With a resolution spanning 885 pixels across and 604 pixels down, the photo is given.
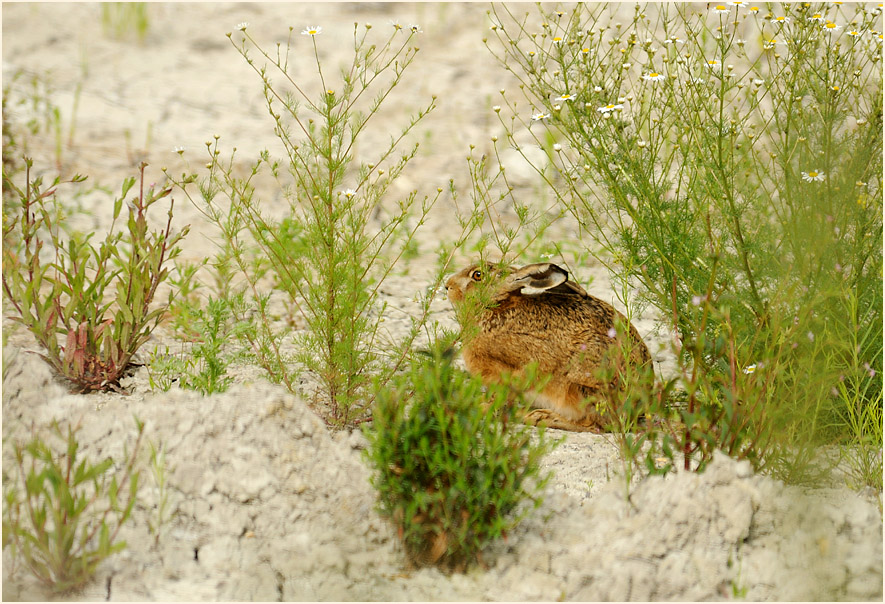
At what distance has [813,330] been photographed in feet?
12.5

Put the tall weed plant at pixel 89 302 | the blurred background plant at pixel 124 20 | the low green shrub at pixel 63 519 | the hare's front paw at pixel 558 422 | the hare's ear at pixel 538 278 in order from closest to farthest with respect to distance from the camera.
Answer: the low green shrub at pixel 63 519, the tall weed plant at pixel 89 302, the hare's front paw at pixel 558 422, the hare's ear at pixel 538 278, the blurred background plant at pixel 124 20

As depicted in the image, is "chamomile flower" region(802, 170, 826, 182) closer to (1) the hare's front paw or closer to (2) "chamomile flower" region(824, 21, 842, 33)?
(2) "chamomile flower" region(824, 21, 842, 33)

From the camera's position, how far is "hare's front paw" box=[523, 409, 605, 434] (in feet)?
14.7

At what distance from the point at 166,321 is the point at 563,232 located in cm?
306

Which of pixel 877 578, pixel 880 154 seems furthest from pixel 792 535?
pixel 880 154

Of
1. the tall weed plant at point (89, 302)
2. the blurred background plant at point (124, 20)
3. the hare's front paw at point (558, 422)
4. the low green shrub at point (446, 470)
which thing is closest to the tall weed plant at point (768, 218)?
the hare's front paw at point (558, 422)

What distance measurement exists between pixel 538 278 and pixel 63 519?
8.21 ft

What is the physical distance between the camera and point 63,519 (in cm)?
287

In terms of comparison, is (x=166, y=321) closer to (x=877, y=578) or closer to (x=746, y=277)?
(x=746, y=277)

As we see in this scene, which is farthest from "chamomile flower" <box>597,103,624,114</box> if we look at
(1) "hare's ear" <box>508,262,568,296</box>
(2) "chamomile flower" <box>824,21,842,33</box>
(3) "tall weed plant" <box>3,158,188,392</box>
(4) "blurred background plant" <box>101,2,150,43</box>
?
(4) "blurred background plant" <box>101,2,150,43</box>

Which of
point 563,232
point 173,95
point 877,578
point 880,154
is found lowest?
point 877,578

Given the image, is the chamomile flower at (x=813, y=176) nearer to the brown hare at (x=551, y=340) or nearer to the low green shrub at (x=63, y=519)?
the brown hare at (x=551, y=340)

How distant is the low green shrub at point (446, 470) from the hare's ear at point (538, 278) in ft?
5.17

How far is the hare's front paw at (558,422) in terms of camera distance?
4473 mm
